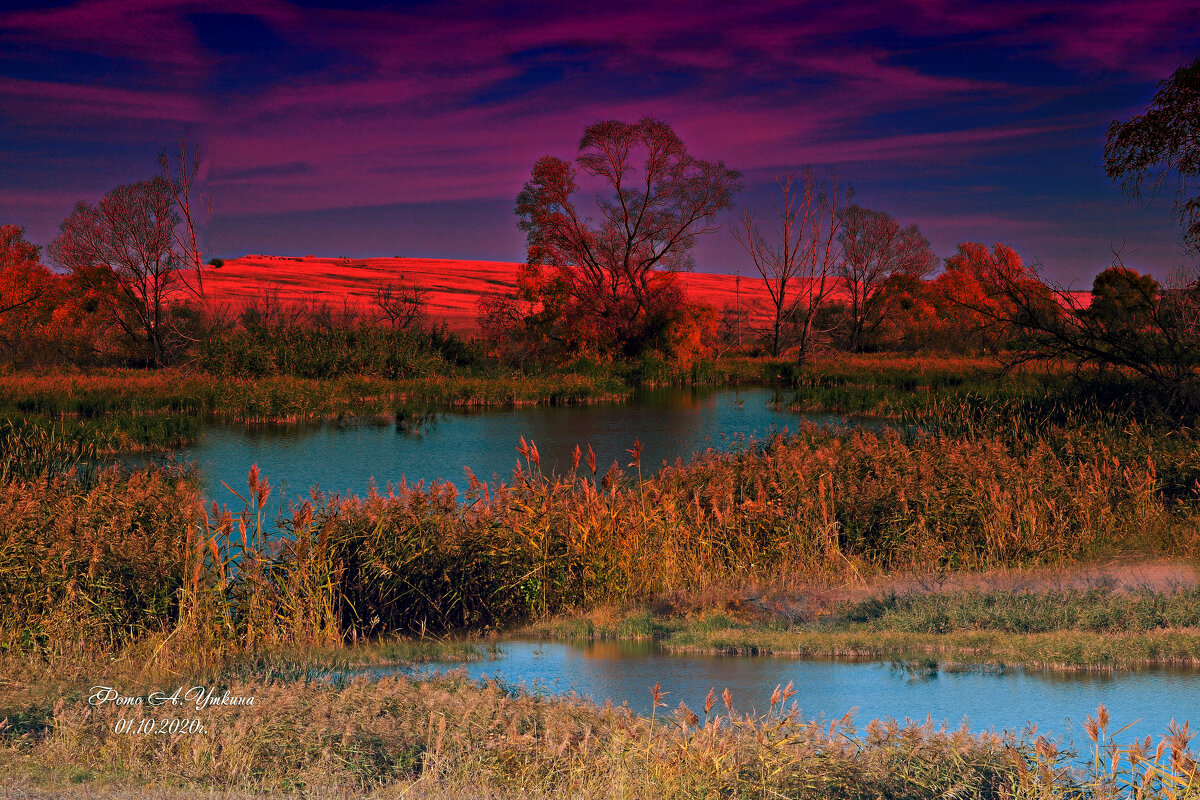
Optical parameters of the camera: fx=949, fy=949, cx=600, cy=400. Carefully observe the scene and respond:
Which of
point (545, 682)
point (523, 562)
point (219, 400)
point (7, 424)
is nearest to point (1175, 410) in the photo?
point (523, 562)

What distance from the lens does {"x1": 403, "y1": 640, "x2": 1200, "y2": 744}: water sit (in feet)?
17.3

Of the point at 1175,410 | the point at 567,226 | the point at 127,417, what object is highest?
the point at 567,226

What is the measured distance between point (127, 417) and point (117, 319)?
2113cm

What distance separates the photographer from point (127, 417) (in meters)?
23.1

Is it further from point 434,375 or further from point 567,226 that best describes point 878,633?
point 567,226

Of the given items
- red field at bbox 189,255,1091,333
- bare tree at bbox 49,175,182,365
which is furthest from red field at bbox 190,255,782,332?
bare tree at bbox 49,175,182,365

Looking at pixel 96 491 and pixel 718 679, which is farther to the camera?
pixel 96 491

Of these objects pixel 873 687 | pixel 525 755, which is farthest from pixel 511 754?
pixel 873 687

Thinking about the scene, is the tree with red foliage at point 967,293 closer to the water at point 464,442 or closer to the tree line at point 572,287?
the tree line at point 572,287

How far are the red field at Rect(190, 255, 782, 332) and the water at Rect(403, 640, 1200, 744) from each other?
66.5 m

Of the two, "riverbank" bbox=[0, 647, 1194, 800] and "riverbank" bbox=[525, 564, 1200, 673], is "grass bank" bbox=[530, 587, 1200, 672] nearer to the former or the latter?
"riverbank" bbox=[525, 564, 1200, 673]

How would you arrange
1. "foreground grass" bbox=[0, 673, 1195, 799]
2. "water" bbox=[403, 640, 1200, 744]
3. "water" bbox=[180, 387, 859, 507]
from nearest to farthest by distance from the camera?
"foreground grass" bbox=[0, 673, 1195, 799] < "water" bbox=[403, 640, 1200, 744] < "water" bbox=[180, 387, 859, 507]

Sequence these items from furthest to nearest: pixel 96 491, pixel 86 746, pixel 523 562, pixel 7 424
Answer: pixel 7 424 → pixel 96 491 → pixel 523 562 → pixel 86 746

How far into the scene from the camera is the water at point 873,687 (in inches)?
208
